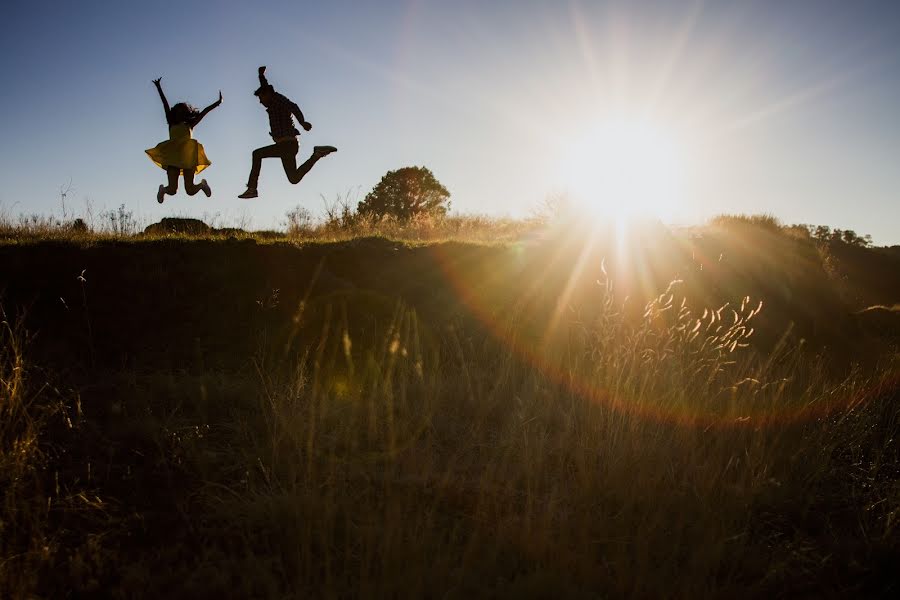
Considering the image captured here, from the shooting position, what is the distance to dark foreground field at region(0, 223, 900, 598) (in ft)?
7.53

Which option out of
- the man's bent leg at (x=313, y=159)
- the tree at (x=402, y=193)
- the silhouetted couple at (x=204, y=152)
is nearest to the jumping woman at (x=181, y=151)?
the silhouetted couple at (x=204, y=152)

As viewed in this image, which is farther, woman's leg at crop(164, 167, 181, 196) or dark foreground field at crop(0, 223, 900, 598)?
woman's leg at crop(164, 167, 181, 196)

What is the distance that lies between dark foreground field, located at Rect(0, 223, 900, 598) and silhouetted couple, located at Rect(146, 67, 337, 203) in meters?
1.76

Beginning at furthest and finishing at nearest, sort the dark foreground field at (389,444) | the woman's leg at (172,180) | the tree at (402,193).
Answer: the tree at (402,193) < the woman's leg at (172,180) < the dark foreground field at (389,444)

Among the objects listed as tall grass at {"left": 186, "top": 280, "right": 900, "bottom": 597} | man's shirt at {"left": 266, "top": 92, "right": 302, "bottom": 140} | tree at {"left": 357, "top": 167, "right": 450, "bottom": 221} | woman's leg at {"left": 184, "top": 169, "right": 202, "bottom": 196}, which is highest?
tree at {"left": 357, "top": 167, "right": 450, "bottom": 221}

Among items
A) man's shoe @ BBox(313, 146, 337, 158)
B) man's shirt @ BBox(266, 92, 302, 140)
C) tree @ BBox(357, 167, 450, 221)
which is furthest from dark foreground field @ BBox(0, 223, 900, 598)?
tree @ BBox(357, 167, 450, 221)

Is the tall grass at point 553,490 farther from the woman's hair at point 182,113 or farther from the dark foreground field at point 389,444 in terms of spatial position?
the woman's hair at point 182,113

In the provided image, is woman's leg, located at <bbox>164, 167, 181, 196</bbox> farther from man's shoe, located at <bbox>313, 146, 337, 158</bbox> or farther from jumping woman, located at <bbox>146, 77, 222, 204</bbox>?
man's shoe, located at <bbox>313, 146, 337, 158</bbox>

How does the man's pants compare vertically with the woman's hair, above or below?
below

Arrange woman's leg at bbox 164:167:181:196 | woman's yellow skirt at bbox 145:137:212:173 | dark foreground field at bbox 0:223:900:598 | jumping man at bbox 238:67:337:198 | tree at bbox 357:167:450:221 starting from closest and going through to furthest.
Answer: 1. dark foreground field at bbox 0:223:900:598
2. jumping man at bbox 238:67:337:198
3. woman's yellow skirt at bbox 145:137:212:173
4. woman's leg at bbox 164:167:181:196
5. tree at bbox 357:167:450:221

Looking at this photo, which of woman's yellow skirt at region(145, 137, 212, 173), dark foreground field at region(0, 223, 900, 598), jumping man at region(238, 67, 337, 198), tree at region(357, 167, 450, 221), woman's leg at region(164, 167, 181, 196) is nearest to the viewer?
dark foreground field at region(0, 223, 900, 598)

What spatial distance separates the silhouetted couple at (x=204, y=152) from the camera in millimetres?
6648

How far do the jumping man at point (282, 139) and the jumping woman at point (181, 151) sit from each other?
0.81m

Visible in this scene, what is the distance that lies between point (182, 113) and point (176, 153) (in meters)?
0.64
